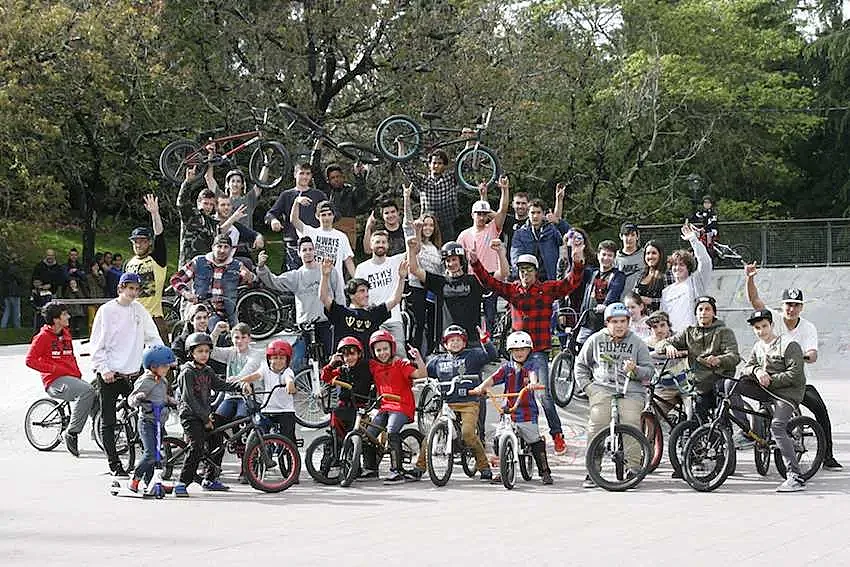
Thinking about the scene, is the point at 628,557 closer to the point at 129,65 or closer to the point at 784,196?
the point at 129,65

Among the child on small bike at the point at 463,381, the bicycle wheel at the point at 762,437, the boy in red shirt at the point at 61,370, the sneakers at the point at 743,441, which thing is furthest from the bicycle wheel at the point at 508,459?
the boy in red shirt at the point at 61,370

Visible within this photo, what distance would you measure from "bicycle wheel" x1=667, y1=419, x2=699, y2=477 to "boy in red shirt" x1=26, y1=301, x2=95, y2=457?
242 inches

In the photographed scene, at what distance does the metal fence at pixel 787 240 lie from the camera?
30.4 m

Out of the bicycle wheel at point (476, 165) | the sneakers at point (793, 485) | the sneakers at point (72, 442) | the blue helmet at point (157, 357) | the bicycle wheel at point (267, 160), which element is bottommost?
the sneakers at point (793, 485)

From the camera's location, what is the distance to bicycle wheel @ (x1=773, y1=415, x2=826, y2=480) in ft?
38.1

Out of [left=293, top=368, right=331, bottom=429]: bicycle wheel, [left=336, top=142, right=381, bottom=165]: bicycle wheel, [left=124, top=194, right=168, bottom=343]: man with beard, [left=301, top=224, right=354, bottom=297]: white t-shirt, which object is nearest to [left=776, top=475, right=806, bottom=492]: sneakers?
[left=293, top=368, right=331, bottom=429]: bicycle wheel

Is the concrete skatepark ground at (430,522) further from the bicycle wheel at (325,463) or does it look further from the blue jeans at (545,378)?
the blue jeans at (545,378)

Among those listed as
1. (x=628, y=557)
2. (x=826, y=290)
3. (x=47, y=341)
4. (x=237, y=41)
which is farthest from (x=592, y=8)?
(x=628, y=557)

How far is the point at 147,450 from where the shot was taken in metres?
11.3

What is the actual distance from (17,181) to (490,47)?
11.9m

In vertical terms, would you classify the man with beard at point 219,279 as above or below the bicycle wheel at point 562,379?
above

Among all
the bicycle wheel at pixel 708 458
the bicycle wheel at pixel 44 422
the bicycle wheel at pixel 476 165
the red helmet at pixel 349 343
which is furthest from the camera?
the bicycle wheel at pixel 476 165

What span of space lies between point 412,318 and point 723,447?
4326 millimetres

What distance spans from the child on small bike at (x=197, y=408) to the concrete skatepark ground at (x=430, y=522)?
0.71ft
